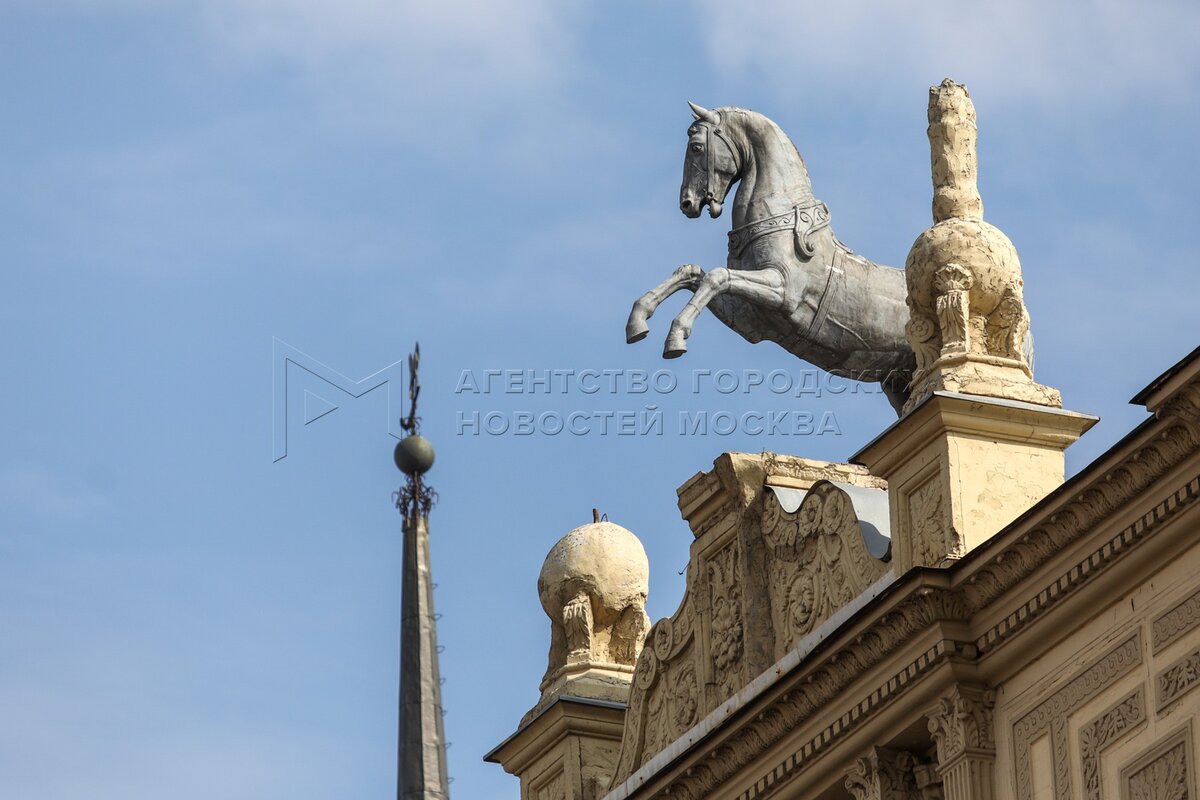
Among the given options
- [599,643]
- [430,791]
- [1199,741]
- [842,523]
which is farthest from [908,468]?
[430,791]

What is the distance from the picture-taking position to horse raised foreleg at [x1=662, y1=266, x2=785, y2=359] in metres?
26.8

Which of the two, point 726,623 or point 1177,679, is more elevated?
point 726,623

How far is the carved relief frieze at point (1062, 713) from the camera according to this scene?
20734 mm

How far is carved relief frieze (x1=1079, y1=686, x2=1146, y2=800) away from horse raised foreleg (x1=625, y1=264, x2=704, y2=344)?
22.8 ft

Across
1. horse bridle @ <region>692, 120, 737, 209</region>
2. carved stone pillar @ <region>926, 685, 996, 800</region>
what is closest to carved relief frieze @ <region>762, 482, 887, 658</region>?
carved stone pillar @ <region>926, 685, 996, 800</region>

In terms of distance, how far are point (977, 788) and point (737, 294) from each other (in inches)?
254

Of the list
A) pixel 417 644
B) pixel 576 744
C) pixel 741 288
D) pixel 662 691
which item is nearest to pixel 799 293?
pixel 741 288

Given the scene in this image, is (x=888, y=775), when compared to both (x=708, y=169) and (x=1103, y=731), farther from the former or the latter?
(x=708, y=169)

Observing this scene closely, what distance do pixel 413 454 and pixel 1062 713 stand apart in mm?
73377

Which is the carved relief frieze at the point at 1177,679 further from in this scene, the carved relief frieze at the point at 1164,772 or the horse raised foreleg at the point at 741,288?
the horse raised foreleg at the point at 741,288

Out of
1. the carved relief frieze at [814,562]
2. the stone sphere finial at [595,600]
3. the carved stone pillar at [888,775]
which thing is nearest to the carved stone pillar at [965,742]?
the carved stone pillar at [888,775]

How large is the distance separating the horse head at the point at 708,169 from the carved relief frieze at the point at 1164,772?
895 centimetres

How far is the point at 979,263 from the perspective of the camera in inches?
936

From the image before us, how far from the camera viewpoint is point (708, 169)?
28.2 meters
